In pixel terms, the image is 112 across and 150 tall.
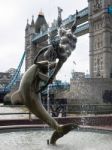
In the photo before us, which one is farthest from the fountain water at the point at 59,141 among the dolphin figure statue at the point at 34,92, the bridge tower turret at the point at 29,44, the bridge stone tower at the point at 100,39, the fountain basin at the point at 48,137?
the bridge tower turret at the point at 29,44

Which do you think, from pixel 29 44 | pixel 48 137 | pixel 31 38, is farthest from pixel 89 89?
pixel 29 44

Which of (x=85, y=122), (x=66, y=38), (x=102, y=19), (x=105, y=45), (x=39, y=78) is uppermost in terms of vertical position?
(x=102, y=19)

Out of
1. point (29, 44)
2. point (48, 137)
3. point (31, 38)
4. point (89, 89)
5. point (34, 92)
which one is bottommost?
point (48, 137)

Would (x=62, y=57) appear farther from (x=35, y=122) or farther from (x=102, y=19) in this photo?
(x=102, y=19)

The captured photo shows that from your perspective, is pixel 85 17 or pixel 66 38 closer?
pixel 66 38

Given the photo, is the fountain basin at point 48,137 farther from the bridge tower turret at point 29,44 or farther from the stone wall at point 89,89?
the bridge tower turret at point 29,44

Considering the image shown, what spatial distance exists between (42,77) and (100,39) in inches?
2540

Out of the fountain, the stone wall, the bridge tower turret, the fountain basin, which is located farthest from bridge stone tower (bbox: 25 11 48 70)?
the fountain

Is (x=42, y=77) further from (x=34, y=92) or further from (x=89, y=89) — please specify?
(x=89, y=89)

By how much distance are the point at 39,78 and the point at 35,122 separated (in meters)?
5.97

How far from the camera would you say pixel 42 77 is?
31.6 ft

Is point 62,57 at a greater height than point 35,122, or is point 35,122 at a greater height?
point 62,57

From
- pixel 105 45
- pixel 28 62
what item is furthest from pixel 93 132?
pixel 28 62

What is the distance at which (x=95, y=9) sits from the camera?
75.9 metres
